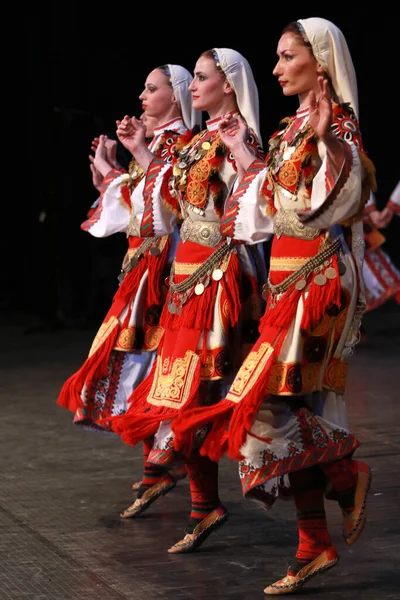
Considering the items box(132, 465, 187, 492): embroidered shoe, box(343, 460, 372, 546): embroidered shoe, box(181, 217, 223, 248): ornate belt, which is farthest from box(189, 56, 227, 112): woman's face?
box(343, 460, 372, 546): embroidered shoe

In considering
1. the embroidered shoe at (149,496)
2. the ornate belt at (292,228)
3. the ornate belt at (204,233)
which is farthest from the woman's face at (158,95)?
the embroidered shoe at (149,496)

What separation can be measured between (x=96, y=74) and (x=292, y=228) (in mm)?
5657

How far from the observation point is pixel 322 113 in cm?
288

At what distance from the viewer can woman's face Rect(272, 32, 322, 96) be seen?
10.3 ft

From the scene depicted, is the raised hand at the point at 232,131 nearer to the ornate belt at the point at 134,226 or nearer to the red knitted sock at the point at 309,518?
the ornate belt at the point at 134,226

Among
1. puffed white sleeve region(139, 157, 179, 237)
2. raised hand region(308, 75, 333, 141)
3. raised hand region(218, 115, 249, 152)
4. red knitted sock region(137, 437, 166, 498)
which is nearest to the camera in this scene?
raised hand region(308, 75, 333, 141)

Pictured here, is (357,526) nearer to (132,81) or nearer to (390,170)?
(132,81)

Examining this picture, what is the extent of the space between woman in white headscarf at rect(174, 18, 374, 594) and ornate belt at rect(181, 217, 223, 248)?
0.38 meters

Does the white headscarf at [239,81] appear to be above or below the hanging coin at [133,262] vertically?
above

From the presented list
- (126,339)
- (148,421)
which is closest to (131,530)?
(148,421)

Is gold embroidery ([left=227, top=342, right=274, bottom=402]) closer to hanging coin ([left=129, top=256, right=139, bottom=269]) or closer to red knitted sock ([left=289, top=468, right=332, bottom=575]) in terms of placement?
red knitted sock ([left=289, top=468, right=332, bottom=575])

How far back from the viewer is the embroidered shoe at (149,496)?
12.7 ft

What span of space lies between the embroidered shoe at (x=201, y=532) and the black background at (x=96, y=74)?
5180 mm

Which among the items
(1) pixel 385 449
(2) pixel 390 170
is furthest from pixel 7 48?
(1) pixel 385 449
